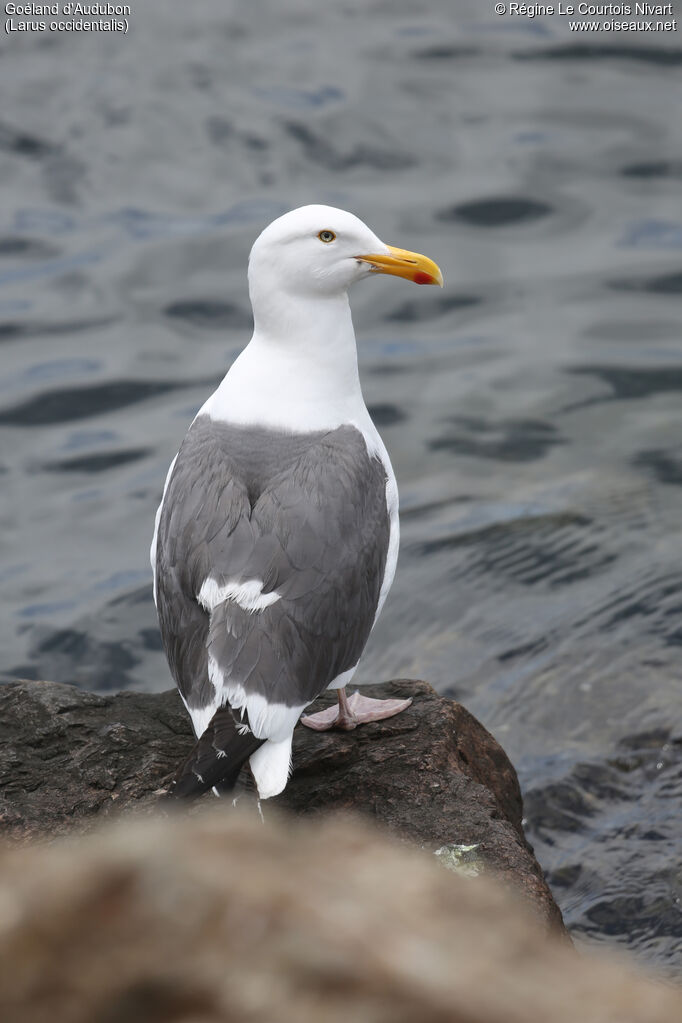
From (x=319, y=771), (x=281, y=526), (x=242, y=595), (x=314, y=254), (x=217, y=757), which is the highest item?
(x=314, y=254)

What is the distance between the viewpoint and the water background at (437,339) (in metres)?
7.63

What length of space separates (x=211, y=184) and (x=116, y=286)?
6.33 feet

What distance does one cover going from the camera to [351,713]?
5418mm

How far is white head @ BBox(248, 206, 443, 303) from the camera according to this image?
5.77 metres

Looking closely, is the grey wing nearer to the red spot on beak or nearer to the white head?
the white head

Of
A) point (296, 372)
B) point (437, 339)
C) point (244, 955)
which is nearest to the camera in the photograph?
point (244, 955)

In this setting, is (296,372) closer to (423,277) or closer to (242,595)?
(423,277)

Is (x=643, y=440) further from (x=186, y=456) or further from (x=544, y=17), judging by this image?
(x=544, y=17)

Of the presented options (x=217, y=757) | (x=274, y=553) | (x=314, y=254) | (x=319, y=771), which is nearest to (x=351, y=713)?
(x=319, y=771)

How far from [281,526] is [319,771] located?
99 centimetres

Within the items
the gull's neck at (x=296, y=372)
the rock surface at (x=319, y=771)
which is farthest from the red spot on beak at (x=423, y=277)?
the rock surface at (x=319, y=771)

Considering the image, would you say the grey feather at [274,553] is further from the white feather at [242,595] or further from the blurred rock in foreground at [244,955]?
the blurred rock in foreground at [244,955]

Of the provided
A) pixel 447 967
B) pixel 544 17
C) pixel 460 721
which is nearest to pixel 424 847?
pixel 460 721

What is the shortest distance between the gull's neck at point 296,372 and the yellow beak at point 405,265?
21cm
